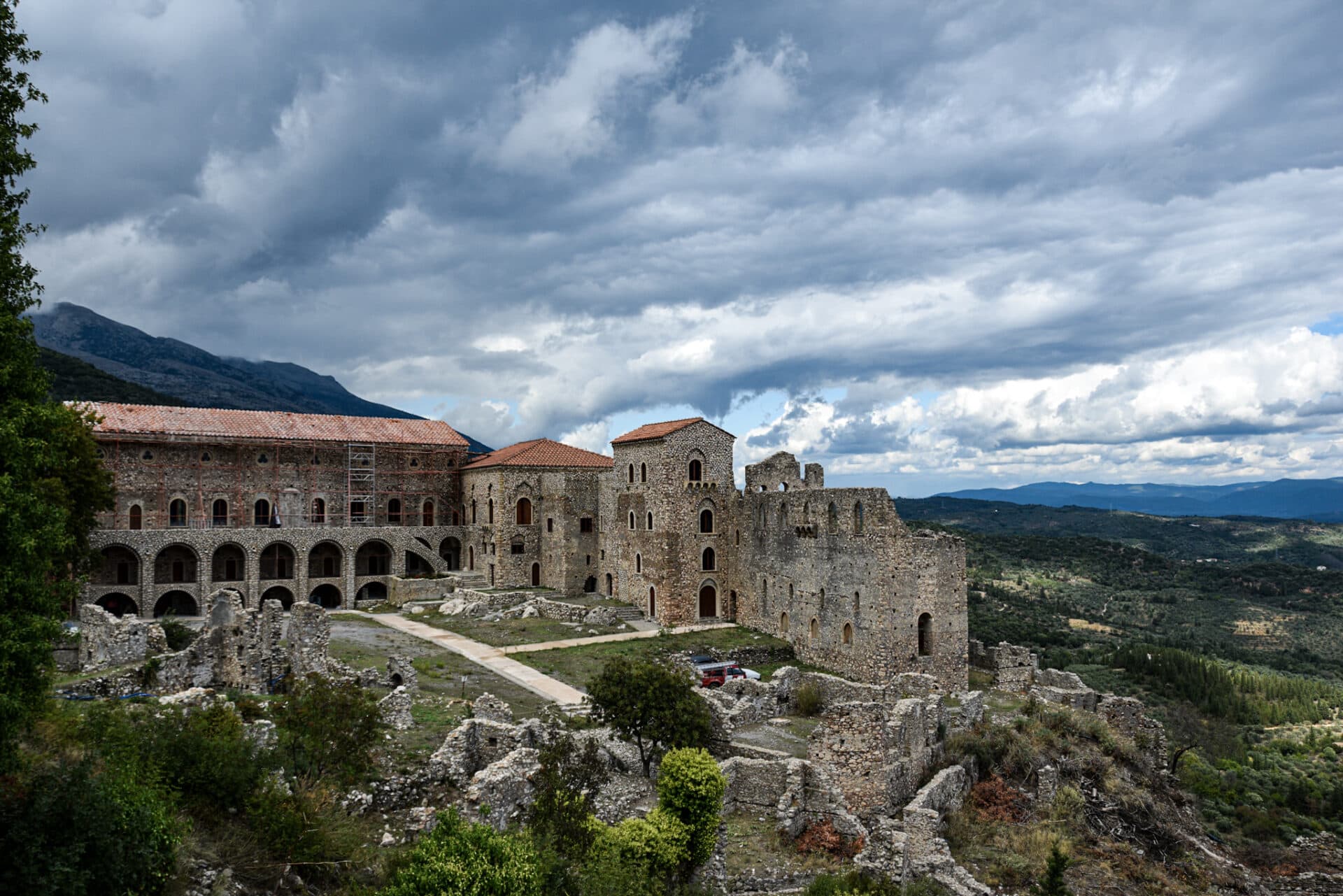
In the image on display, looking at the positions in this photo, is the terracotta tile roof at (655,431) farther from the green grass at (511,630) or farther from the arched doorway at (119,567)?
the arched doorway at (119,567)

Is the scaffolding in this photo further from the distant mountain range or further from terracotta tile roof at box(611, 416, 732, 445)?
the distant mountain range

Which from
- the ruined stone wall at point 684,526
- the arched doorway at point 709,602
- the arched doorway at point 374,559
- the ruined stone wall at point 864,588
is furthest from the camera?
the arched doorway at point 374,559

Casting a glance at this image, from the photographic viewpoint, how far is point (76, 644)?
22.4 m

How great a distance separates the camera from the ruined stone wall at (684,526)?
38469 millimetres

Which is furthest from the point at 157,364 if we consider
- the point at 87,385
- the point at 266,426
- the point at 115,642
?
the point at 115,642

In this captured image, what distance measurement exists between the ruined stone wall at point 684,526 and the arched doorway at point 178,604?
991 inches

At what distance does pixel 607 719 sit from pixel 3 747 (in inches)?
452

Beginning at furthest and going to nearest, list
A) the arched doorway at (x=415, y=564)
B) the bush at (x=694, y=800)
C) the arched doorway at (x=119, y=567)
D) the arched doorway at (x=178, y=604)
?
1. the arched doorway at (x=415, y=564)
2. the arched doorway at (x=178, y=604)
3. the arched doorway at (x=119, y=567)
4. the bush at (x=694, y=800)

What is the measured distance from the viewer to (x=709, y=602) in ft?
129

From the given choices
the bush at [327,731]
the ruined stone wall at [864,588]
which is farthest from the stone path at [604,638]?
the bush at [327,731]

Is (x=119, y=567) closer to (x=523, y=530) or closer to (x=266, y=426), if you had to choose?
(x=266, y=426)

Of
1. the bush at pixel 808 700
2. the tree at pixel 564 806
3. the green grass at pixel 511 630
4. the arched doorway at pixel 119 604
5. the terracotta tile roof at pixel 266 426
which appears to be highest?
the terracotta tile roof at pixel 266 426

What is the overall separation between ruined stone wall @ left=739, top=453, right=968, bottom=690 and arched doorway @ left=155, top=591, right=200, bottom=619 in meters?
32.4

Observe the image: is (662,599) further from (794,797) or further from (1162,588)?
(1162,588)
